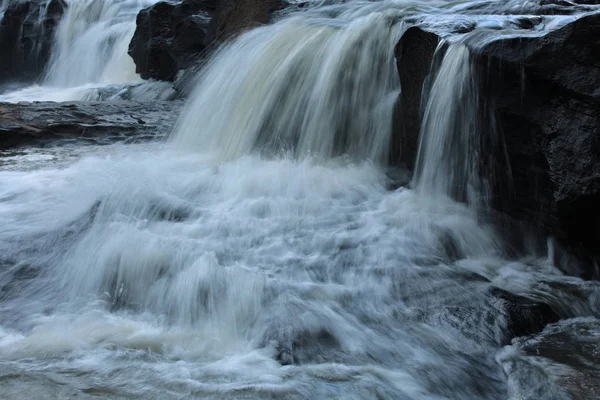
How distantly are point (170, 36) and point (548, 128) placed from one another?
31.0ft

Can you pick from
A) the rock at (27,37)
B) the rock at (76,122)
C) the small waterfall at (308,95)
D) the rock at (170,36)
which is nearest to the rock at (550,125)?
the small waterfall at (308,95)

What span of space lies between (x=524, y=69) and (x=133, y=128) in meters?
5.43

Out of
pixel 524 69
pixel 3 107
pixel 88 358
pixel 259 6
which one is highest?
pixel 259 6

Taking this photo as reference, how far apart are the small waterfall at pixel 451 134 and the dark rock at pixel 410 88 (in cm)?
23

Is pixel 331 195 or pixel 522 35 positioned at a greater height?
pixel 522 35

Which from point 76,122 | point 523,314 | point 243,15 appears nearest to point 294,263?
point 523,314

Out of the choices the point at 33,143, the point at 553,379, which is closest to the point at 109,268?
the point at 553,379

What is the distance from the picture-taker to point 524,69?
413cm

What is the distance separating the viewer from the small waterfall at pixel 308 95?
6.03m

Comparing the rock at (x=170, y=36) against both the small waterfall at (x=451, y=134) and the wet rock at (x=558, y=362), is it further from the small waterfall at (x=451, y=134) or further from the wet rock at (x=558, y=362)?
the wet rock at (x=558, y=362)

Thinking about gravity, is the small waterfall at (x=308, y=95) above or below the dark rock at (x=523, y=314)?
above

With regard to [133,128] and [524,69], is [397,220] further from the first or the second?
[133,128]

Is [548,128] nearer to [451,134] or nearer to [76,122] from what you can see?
[451,134]

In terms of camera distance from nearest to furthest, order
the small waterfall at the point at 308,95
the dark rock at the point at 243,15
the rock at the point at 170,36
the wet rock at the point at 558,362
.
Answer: the wet rock at the point at 558,362 → the small waterfall at the point at 308,95 → the dark rock at the point at 243,15 → the rock at the point at 170,36
